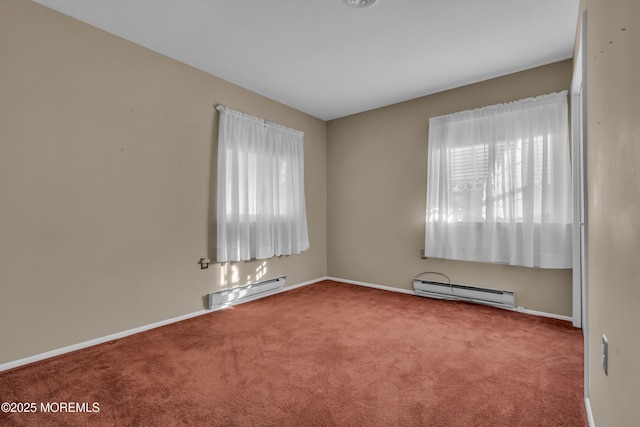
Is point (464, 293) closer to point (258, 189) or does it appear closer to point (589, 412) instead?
point (589, 412)

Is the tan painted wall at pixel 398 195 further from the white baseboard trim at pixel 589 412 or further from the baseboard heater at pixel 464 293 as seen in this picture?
the white baseboard trim at pixel 589 412

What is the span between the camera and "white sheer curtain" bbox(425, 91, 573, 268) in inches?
119

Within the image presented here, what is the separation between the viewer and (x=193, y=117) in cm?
327

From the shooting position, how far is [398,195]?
14.0 feet

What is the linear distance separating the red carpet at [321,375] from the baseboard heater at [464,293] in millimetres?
308

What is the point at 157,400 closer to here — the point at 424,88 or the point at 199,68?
the point at 199,68

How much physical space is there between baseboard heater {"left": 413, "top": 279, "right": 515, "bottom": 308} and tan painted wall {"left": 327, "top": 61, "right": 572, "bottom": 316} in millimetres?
93

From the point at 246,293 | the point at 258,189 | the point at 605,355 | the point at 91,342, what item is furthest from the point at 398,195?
the point at 91,342

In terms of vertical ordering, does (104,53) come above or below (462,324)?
above

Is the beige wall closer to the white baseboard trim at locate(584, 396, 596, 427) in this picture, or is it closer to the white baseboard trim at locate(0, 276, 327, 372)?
the white baseboard trim at locate(584, 396, 596, 427)

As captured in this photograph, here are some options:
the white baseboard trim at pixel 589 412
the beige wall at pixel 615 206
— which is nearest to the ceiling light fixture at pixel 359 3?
the beige wall at pixel 615 206

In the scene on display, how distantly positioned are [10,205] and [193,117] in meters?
1.70

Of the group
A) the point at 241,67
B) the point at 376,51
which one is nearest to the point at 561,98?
the point at 376,51

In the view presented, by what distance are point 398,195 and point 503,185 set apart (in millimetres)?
1302
